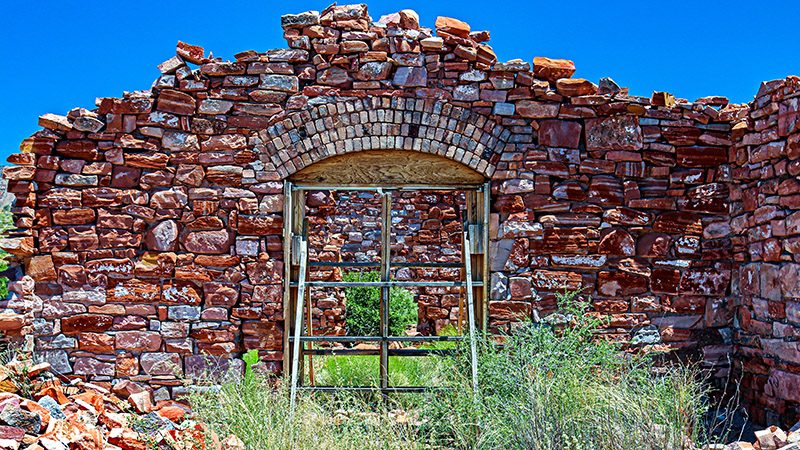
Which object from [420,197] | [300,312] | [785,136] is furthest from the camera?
[420,197]

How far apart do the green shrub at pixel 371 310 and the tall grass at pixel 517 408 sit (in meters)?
4.11

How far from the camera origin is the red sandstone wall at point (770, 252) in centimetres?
581

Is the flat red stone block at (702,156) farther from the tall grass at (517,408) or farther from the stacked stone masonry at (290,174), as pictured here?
the tall grass at (517,408)

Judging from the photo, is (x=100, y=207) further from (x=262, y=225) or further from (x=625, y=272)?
(x=625, y=272)

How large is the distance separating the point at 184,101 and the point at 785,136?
17.0 ft

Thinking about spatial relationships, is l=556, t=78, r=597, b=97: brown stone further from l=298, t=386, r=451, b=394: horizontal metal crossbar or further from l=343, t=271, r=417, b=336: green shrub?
l=343, t=271, r=417, b=336: green shrub

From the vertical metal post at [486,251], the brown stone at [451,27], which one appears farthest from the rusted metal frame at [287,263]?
the brown stone at [451,27]

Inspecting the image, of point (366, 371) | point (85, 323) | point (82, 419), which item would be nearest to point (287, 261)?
point (366, 371)

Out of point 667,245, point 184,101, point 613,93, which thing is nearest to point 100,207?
point 184,101

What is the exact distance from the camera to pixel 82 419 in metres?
5.04

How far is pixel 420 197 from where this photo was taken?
11.6m

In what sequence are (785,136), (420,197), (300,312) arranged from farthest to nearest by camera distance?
1. (420,197)
2. (300,312)
3. (785,136)

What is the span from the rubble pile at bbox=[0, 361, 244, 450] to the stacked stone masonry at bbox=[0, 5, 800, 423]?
60cm

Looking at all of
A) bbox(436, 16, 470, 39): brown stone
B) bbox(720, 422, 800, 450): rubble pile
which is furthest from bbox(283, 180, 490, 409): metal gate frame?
bbox(720, 422, 800, 450): rubble pile
